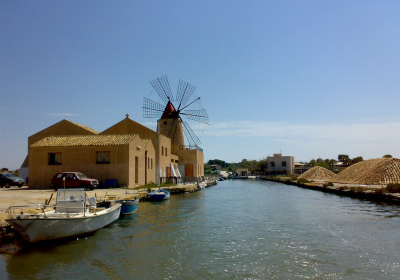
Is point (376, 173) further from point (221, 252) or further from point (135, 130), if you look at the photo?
point (221, 252)

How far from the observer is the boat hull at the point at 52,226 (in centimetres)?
975

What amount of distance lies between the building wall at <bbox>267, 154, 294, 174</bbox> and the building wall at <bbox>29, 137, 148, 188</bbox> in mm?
74815

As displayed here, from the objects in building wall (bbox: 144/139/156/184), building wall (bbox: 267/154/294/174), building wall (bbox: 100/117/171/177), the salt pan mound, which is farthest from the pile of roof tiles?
building wall (bbox: 144/139/156/184)

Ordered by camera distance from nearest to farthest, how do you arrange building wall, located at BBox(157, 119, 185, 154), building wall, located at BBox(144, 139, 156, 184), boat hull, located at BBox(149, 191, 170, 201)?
boat hull, located at BBox(149, 191, 170, 201) → building wall, located at BBox(144, 139, 156, 184) → building wall, located at BBox(157, 119, 185, 154)

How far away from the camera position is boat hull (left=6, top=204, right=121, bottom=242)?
32.0ft

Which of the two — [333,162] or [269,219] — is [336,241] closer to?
[269,219]

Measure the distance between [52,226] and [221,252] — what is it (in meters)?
5.25

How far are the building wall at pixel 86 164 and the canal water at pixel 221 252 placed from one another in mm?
11492

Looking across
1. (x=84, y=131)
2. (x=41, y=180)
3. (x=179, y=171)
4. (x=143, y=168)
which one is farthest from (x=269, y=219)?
(x=179, y=171)

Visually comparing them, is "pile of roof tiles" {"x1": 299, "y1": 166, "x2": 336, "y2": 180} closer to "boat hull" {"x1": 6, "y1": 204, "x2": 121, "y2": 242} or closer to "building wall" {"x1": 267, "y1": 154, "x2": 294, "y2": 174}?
"building wall" {"x1": 267, "y1": 154, "x2": 294, "y2": 174}

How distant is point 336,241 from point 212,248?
14.2 feet

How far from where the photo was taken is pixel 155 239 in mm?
11453

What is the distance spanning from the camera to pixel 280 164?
96.8 meters

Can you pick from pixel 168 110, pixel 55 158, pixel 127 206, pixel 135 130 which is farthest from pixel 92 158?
pixel 168 110
